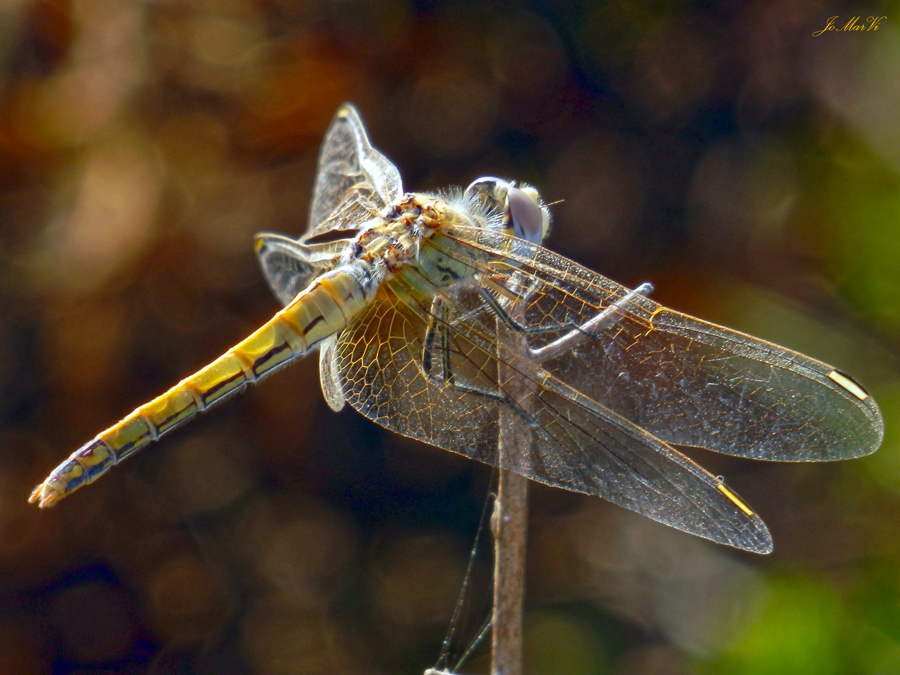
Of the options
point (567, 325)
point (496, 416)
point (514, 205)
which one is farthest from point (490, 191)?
point (496, 416)

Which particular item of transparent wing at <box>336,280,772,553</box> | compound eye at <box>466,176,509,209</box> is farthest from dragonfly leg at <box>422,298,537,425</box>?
compound eye at <box>466,176,509,209</box>

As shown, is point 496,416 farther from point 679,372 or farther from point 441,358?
point 679,372

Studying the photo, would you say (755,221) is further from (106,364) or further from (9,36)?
(9,36)

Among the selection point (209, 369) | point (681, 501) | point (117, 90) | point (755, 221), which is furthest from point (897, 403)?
point (117, 90)

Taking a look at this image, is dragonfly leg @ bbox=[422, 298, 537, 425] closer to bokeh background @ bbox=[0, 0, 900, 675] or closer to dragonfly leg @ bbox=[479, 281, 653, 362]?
dragonfly leg @ bbox=[479, 281, 653, 362]

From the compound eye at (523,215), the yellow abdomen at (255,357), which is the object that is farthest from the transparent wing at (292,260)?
the compound eye at (523,215)

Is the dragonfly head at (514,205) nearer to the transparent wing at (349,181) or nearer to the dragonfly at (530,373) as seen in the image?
the dragonfly at (530,373)
